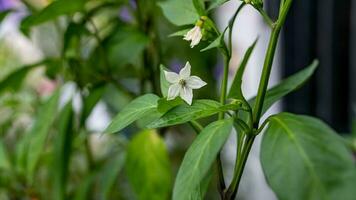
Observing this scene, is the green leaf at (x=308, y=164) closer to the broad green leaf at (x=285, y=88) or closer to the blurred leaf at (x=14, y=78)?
the broad green leaf at (x=285, y=88)

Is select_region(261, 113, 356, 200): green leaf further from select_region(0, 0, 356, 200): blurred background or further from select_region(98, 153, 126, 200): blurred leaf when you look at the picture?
select_region(98, 153, 126, 200): blurred leaf

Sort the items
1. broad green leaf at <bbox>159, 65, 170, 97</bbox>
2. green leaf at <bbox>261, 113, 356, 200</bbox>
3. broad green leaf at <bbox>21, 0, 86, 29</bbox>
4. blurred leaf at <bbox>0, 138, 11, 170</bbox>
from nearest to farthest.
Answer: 1. green leaf at <bbox>261, 113, 356, 200</bbox>
2. broad green leaf at <bbox>159, 65, 170, 97</bbox>
3. broad green leaf at <bbox>21, 0, 86, 29</bbox>
4. blurred leaf at <bbox>0, 138, 11, 170</bbox>

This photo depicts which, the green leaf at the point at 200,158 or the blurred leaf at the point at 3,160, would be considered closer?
the green leaf at the point at 200,158

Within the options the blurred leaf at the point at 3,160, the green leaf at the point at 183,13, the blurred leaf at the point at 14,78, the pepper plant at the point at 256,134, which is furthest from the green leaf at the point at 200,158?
the blurred leaf at the point at 3,160

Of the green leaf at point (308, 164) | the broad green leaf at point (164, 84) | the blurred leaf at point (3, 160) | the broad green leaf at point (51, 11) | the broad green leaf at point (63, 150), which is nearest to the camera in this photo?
the green leaf at point (308, 164)

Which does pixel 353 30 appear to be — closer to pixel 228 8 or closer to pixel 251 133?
pixel 228 8

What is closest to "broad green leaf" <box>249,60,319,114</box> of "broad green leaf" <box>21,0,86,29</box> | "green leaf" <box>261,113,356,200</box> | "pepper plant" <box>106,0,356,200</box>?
"pepper plant" <box>106,0,356,200</box>

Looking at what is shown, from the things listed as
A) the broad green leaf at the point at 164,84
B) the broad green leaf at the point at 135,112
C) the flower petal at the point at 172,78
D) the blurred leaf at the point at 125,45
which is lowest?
the blurred leaf at the point at 125,45

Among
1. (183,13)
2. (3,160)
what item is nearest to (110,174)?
(3,160)
